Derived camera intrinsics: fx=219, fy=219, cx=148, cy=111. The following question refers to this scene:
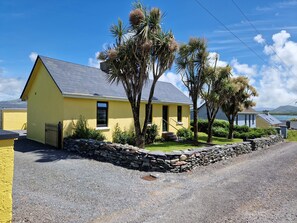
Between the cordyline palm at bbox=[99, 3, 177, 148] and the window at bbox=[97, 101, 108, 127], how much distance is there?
9.90ft

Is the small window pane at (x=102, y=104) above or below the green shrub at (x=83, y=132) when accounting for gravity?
above

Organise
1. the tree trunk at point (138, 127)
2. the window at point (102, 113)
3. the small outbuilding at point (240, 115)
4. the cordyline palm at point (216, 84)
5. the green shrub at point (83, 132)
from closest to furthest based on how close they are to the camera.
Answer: the tree trunk at point (138, 127)
the green shrub at point (83, 132)
the window at point (102, 113)
the cordyline palm at point (216, 84)
the small outbuilding at point (240, 115)

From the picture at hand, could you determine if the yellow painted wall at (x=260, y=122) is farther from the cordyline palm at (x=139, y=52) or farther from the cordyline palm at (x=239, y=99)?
the cordyline palm at (x=139, y=52)

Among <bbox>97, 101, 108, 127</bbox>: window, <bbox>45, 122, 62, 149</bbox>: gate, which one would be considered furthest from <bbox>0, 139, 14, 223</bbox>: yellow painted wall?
<bbox>97, 101, 108, 127</bbox>: window

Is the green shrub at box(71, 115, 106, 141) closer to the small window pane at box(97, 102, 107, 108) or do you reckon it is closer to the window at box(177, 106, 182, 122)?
the small window pane at box(97, 102, 107, 108)

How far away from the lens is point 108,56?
446 inches

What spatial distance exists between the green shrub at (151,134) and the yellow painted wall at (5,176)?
1362 centimetres

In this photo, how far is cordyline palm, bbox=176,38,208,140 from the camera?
1493 cm

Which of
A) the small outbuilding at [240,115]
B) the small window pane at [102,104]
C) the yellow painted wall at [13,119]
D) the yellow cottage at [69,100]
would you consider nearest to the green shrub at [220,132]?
the yellow cottage at [69,100]

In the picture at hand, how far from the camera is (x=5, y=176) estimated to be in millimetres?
2949

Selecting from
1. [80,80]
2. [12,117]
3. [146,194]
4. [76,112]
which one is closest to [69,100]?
[76,112]

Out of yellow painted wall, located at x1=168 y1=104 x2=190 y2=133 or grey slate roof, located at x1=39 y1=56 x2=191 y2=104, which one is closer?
grey slate roof, located at x1=39 y1=56 x2=191 y2=104

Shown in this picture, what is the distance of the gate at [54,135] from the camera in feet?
40.9

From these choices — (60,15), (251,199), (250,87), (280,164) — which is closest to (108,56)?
(60,15)
